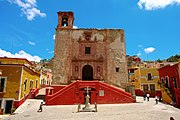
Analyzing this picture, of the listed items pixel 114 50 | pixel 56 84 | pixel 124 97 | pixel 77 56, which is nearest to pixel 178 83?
pixel 124 97

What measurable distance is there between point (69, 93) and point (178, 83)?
39.4 ft

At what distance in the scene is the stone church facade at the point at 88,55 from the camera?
23.1m

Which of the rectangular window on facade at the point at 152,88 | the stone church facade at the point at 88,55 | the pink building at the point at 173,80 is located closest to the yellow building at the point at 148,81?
the rectangular window on facade at the point at 152,88

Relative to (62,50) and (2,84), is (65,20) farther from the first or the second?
(2,84)

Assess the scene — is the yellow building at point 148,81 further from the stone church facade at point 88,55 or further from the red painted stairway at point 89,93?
the red painted stairway at point 89,93

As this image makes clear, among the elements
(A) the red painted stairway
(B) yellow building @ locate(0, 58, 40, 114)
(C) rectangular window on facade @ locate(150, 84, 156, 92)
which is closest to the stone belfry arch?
(A) the red painted stairway

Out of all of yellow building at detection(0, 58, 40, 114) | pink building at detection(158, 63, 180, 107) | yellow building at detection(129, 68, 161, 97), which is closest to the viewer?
pink building at detection(158, 63, 180, 107)

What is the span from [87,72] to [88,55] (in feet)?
9.06

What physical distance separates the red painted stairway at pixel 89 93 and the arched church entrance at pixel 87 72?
17.8 ft

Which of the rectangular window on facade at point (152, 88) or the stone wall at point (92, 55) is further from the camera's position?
the rectangular window on facade at point (152, 88)

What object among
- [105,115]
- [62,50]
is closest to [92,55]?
[62,50]

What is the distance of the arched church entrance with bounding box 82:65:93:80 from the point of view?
954 inches

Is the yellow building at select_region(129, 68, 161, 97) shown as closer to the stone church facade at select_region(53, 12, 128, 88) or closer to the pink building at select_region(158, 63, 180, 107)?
the pink building at select_region(158, 63, 180, 107)

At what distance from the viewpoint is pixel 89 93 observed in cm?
1847
